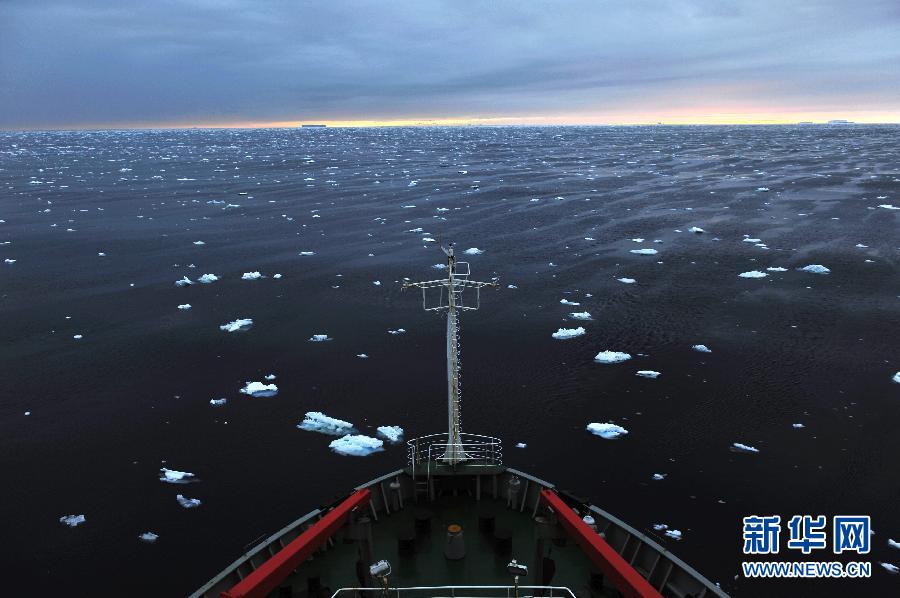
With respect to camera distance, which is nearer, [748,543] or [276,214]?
[748,543]

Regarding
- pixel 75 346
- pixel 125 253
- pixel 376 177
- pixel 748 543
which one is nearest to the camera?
pixel 748 543

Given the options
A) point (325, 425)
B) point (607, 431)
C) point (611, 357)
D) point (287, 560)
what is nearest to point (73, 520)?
point (325, 425)

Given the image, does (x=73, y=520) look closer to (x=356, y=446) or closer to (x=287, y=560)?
(x=356, y=446)

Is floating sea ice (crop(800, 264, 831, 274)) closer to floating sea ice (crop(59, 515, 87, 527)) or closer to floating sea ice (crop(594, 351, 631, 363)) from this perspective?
floating sea ice (crop(594, 351, 631, 363))

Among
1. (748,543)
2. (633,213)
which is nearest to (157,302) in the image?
(748,543)

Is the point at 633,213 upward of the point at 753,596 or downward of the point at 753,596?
upward

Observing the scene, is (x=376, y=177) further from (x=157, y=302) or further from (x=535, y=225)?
(x=157, y=302)

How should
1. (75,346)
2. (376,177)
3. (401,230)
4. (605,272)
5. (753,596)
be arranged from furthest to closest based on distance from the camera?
(376,177), (401,230), (605,272), (75,346), (753,596)

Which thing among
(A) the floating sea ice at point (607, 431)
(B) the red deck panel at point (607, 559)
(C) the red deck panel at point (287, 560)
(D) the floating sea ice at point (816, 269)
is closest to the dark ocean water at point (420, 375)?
(A) the floating sea ice at point (607, 431)
